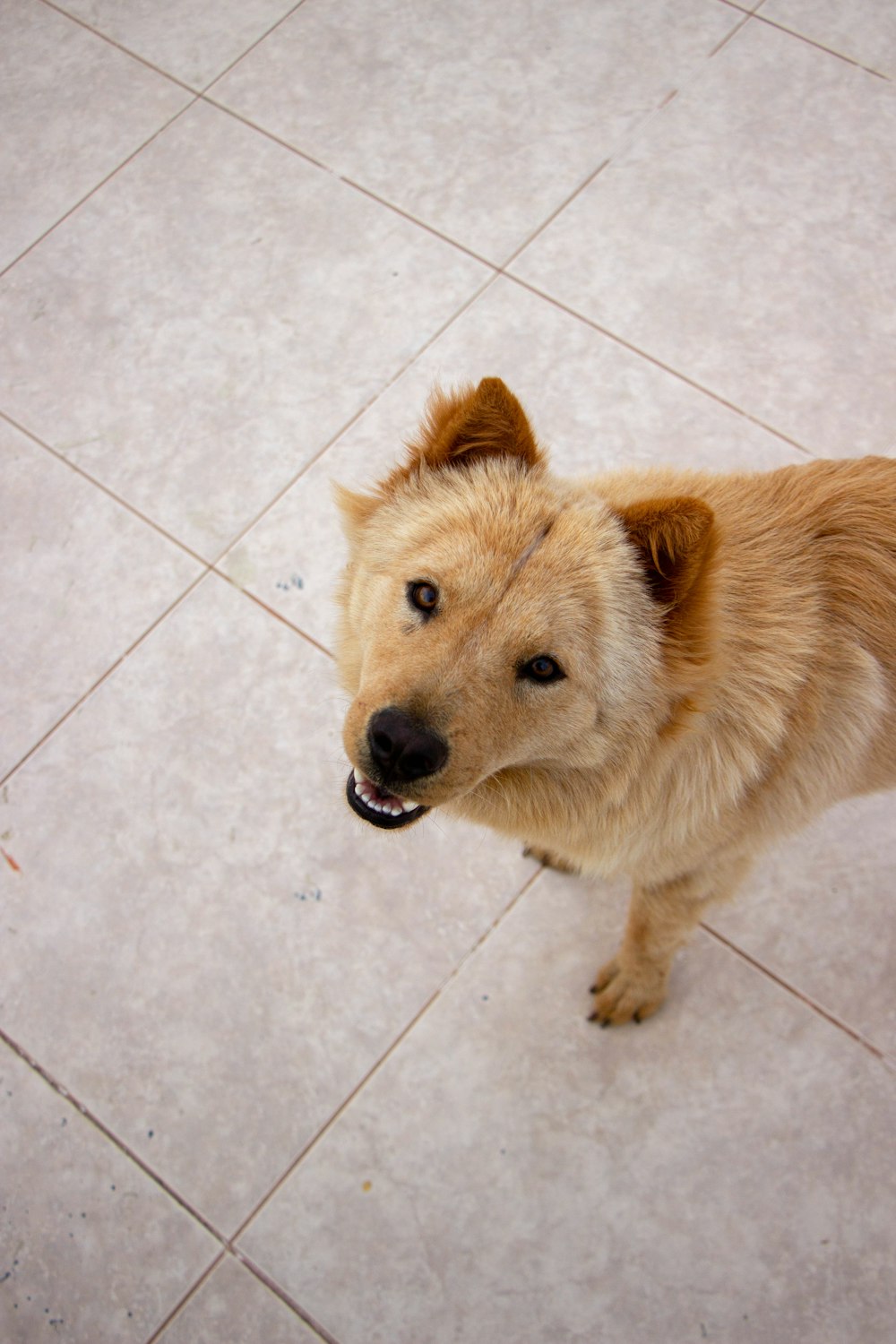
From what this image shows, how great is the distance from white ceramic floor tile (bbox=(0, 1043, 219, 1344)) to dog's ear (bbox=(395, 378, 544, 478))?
1.55 meters

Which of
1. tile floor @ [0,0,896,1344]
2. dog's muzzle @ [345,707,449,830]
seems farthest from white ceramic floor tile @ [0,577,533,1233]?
dog's muzzle @ [345,707,449,830]

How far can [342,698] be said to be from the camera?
7.90 ft

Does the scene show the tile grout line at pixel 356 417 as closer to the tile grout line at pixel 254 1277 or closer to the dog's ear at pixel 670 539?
the dog's ear at pixel 670 539

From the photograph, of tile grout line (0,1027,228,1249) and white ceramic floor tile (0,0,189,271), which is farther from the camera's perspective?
white ceramic floor tile (0,0,189,271)

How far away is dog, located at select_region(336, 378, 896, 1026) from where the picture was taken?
1399 mm

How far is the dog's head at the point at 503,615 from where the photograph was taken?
1.38 metres

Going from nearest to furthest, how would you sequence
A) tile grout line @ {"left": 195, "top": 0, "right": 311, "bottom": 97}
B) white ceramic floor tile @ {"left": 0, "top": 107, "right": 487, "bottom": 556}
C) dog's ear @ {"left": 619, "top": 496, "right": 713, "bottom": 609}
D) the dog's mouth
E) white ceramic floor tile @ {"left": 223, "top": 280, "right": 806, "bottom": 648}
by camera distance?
dog's ear @ {"left": 619, "top": 496, "right": 713, "bottom": 609}
the dog's mouth
white ceramic floor tile @ {"left": 223, "top": 280, "right": 806, "bottom": 648}
white ceramic floor tile @ {"left": 0, "top": 107, "right": 487, "bottom": 556}
tile grout line @ {"left": 195, "top": 0, "right": 311, "bottom": 97}

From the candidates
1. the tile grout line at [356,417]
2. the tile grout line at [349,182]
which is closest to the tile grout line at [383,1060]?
the tile grout line at [356,417]

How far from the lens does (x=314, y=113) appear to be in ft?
9.98

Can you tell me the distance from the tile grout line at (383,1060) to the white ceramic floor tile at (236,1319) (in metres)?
0.07

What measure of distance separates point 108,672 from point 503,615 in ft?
4.61

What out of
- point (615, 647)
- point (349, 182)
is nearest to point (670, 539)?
point (615, 647)

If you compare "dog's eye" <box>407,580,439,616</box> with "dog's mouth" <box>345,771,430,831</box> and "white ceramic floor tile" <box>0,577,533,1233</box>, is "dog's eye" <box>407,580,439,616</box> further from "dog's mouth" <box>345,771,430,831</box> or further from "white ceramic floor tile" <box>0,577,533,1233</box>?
"white ceramic floor tile" <box>0,577,533,1233</box>

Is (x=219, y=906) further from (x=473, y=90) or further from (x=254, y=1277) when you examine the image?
(x=473, y=90)
